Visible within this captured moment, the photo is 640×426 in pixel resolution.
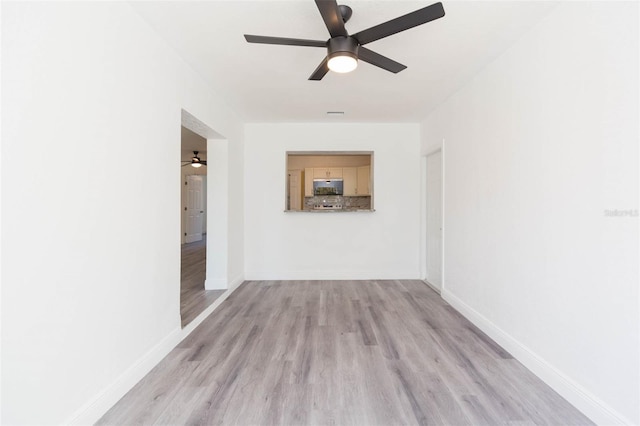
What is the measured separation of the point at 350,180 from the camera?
7.82 meters

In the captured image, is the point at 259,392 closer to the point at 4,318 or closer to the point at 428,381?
the point at 428,381

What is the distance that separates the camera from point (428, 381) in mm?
1922

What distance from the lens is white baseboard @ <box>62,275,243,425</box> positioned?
4.95ft

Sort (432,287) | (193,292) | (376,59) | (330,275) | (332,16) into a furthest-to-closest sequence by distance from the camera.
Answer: (330,275)
(432,287)
(193,292)
(376,59)
(332,16)

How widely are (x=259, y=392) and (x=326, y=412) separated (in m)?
0.46

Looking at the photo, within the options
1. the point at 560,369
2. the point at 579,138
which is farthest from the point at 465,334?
the point at 579,138

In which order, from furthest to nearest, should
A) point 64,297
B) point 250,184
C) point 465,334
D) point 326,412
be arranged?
point 250,184, point 465,334, point 326,412, point 64,297

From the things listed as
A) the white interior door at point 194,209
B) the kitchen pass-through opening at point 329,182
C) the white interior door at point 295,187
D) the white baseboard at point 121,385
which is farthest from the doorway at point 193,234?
the kitchen pass-through opening at point 329,182

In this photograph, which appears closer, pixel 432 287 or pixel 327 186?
pixel 432 287

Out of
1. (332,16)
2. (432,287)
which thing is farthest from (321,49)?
(432,287)

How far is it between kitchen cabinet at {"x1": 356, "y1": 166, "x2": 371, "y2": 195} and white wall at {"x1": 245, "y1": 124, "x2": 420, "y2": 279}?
299 cm

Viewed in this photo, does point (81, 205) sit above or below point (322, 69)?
below

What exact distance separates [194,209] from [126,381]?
7.67m

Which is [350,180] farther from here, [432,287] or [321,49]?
[321,49]
